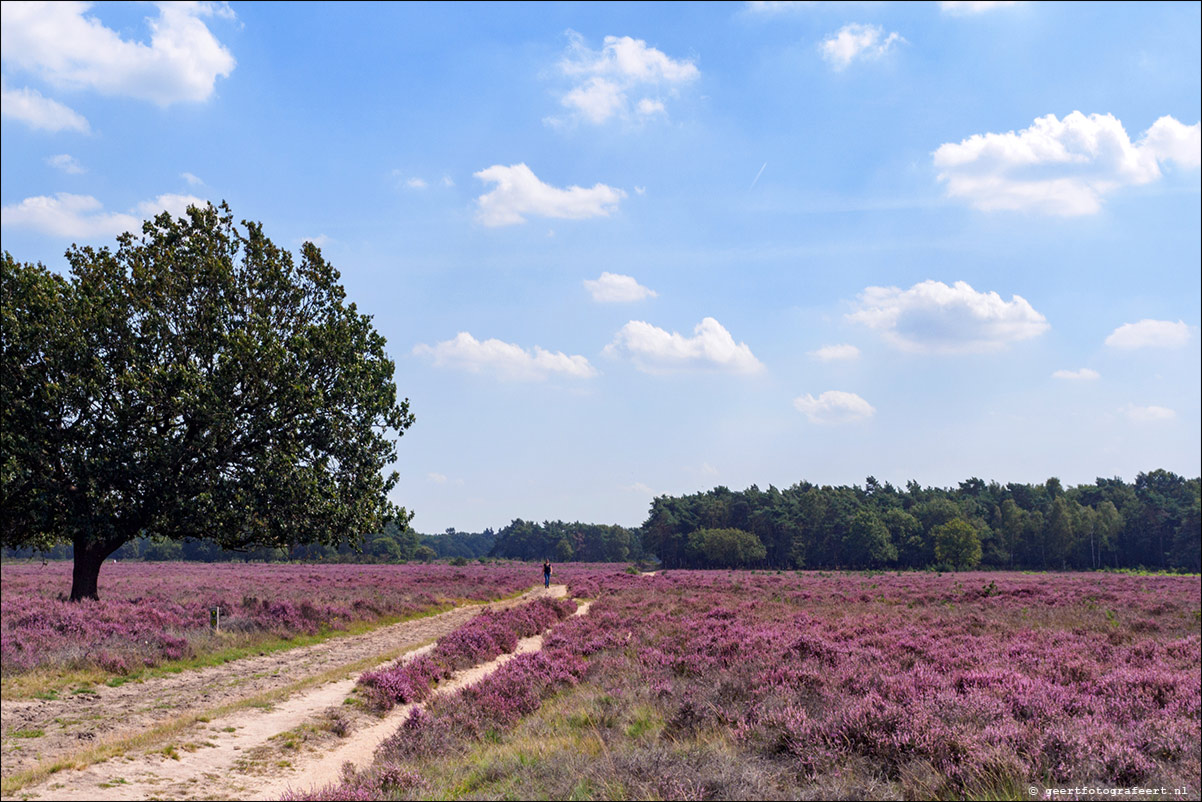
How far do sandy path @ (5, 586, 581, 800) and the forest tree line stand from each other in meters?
85.9

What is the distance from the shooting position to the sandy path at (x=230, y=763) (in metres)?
9.41

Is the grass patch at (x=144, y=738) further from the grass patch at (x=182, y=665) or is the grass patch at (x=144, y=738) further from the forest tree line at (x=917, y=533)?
the forest tree line at (x=917, y=533)

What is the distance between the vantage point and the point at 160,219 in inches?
971

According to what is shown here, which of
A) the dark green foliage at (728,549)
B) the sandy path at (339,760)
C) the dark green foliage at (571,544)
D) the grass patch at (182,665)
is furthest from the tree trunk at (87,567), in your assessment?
the dark green foliage at (571,544)

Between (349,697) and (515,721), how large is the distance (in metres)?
4.95

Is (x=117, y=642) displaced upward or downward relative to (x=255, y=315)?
downward

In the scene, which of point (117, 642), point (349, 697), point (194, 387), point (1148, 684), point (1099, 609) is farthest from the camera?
point (1099, 609)

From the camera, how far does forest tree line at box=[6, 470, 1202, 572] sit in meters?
109

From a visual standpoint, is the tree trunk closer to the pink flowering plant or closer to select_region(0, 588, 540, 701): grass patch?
the pink flowering plant

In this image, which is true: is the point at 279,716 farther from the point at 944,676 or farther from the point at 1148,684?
the point at 1148,684

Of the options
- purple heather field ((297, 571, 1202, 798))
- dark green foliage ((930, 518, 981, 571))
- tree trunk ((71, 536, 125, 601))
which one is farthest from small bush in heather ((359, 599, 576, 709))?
dark green foliage ((930, 518, 981, 571))

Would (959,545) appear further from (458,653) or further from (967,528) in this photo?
(458,653)

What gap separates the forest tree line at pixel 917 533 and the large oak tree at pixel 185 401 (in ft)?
245

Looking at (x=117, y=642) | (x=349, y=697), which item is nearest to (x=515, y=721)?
(x=349, y=697)
